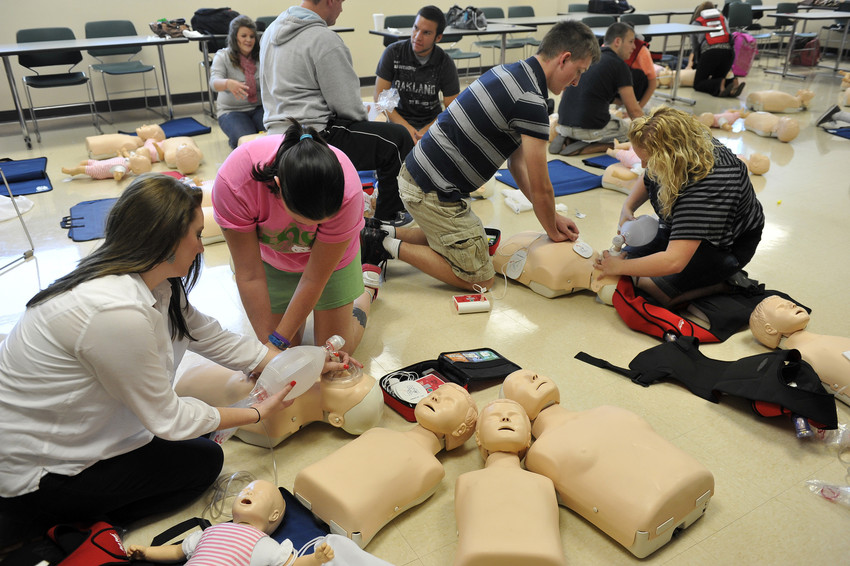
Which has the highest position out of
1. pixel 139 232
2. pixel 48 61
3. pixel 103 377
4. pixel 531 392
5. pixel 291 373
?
pixel 139 232

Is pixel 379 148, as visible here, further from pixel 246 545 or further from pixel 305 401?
pixel 246 545

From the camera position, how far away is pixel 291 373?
193cm

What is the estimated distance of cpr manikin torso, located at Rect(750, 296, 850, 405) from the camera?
7.22 feet

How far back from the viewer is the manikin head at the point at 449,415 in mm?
1919

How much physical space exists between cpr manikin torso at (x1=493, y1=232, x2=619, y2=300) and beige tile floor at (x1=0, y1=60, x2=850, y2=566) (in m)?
0.07

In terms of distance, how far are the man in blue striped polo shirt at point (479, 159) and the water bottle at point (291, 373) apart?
1.21 metres

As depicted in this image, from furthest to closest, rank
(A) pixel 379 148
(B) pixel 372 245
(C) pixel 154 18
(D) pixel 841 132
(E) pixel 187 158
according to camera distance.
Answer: (C) pixel 154 18
(D) pixel 841 132
(E) pixel 187 158
(A) pixel 379 148
(B) pixel 372 245

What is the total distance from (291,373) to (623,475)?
1007 millimetres

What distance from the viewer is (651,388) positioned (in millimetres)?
2344

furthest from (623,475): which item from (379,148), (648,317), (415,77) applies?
(415,77)

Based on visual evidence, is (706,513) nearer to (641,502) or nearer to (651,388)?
(641,502)

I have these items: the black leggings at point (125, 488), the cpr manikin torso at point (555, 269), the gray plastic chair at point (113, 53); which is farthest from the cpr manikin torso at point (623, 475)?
the gray plastic chair at point (113, 53)

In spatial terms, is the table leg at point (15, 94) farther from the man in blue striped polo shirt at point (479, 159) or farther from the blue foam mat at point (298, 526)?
the blue foam mat at point (298, 526)

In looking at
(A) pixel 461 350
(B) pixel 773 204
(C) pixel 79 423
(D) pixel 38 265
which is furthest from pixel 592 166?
(C) pixel 79 423
